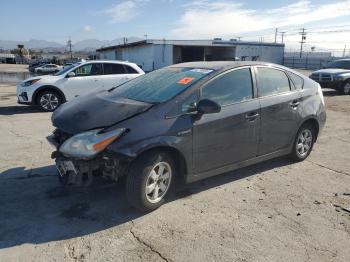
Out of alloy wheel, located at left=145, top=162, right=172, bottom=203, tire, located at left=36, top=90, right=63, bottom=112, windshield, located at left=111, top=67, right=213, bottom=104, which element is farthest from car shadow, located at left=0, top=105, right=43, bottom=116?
alloy wheel, located at left=145, top=162, right=172, bottom=203

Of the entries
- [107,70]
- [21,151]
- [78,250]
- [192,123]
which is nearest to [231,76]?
[192,123]

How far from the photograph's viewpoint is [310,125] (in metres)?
5.85

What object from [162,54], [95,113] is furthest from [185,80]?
[162,54]

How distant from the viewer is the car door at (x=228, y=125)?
4238 mm

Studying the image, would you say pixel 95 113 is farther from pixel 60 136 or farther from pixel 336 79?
pixel 336 79

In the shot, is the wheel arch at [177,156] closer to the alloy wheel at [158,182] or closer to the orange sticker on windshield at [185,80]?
the alloy wheel at [158,182]

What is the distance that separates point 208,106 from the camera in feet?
13.1

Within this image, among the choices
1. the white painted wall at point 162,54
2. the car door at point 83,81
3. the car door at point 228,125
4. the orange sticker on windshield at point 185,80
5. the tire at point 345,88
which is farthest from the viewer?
the white painted wall at point 162,54

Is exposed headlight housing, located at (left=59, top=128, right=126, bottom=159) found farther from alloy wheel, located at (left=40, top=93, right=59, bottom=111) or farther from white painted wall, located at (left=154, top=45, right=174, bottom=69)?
white painted wall, located at (left=154, top=45, right=174, bottom=69)

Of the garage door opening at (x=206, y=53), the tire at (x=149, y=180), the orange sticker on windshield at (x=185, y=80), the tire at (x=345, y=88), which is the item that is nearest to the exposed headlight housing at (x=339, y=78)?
the tire at (x=345, y=88)

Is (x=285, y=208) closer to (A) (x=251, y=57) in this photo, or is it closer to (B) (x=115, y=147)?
(B) (x=115, y=147)

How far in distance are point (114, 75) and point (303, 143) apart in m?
6.99

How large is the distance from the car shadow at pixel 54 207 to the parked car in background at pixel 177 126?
32 cm

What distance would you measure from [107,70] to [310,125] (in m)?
7.13
